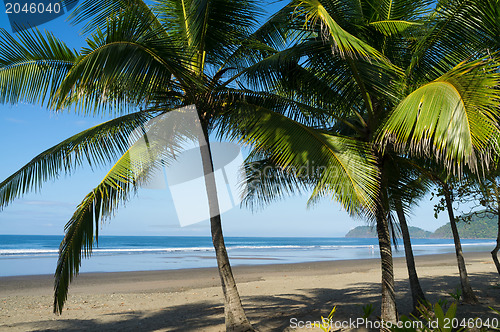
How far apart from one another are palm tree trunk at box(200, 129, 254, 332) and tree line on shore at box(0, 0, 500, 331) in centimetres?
2

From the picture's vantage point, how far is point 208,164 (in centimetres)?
628

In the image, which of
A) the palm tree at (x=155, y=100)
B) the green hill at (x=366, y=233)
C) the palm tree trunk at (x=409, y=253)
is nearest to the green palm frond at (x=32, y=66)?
the palm tree at (x=155, y=100)

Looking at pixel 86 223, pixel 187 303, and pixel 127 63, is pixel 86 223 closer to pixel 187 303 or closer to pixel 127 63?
pixel 127 63

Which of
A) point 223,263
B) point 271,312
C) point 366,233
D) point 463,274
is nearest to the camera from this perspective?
point 223,263

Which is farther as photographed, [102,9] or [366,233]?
[366,233]

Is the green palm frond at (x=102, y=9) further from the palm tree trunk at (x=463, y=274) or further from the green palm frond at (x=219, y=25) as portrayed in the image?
the palm tree trunk at (x=463, y=274)

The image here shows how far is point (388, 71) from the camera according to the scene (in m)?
5.43

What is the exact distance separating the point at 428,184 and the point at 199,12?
5.54 meters

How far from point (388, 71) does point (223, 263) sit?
3.68 metres

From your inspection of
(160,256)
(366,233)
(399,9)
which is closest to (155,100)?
(399,9)

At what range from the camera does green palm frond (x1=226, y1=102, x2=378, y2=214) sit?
4.70m

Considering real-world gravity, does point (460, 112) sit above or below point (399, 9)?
below

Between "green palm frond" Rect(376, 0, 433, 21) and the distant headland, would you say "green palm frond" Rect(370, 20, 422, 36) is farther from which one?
the distant headland

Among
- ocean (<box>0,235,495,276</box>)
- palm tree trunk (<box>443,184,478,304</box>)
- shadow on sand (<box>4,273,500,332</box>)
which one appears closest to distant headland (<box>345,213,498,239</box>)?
ocean (<box>0,235,495,276</box>)
